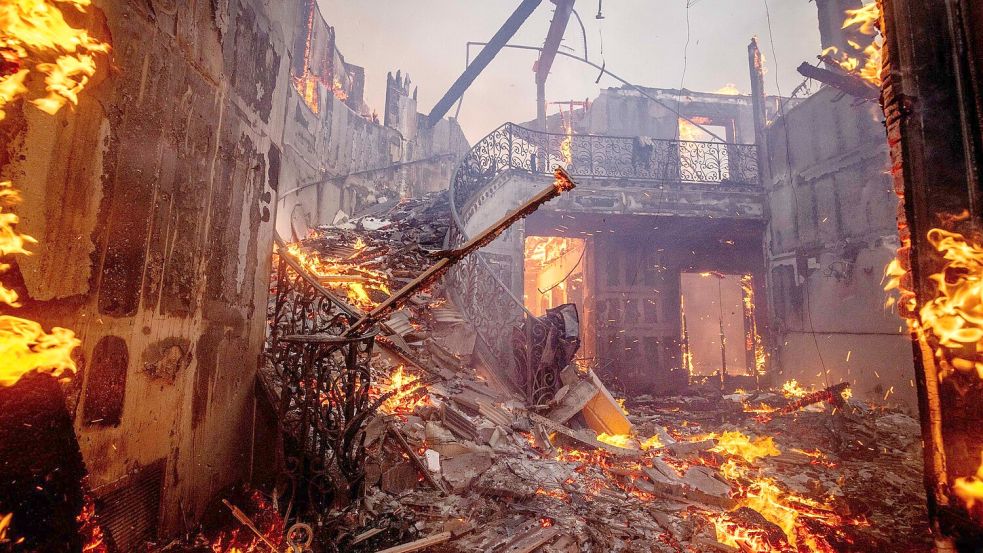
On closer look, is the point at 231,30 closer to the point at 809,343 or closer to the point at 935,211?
the point at 935,211

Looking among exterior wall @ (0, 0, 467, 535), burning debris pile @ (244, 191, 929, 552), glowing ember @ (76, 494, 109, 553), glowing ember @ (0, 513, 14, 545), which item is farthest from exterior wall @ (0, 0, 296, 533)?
burning debris pile @ (244, 191, 929, 552)

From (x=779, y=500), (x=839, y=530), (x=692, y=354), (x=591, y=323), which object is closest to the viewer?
(x=839, y=530)

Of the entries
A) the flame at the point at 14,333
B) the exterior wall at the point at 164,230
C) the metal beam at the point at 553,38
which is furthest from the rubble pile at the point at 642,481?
the metal beam at the point at 553,38

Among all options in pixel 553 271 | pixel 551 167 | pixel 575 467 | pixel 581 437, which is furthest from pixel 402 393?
pixel 553 271

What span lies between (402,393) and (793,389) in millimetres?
10855

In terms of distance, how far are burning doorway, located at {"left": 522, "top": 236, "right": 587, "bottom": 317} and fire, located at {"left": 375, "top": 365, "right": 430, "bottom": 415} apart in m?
10.2

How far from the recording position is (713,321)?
20.1 meters

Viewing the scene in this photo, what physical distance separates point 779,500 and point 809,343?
765 centimetres

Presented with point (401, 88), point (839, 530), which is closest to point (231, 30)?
point (839, 530)

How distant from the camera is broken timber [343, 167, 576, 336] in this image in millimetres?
2619

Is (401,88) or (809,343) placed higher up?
(401,88)

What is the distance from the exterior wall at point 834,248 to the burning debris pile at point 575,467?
4.35 ft

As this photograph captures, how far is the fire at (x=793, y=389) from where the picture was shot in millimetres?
10508

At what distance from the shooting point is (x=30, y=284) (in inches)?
76.1
